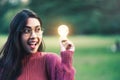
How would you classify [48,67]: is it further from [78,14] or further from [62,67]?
[78,14]

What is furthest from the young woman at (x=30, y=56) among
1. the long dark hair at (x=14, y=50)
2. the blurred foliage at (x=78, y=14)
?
the blurred foliage at (x=78, y=14)

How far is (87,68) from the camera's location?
27.2ft

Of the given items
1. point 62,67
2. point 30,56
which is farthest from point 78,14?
point 62,67

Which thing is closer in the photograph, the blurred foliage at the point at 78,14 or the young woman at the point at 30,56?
the young woman at the point at 30,56

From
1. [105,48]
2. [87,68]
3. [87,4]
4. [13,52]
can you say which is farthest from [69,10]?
[13,52]

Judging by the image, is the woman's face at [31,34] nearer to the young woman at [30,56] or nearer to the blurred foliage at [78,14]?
the young woman at [30,56]

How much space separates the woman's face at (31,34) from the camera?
10.0 feet

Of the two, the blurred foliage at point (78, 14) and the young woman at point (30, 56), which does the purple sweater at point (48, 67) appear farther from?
the blurred foliage at point (78, 14)

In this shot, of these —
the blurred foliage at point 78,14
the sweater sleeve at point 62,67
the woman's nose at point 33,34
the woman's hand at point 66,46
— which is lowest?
the sweater sleeve at point 62,67

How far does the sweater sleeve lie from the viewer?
302cm

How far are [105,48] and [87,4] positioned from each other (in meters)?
1.26

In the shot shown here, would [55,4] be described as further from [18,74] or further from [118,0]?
[18,74]

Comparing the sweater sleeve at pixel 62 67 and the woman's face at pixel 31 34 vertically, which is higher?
the woman's face at pixel 31 34

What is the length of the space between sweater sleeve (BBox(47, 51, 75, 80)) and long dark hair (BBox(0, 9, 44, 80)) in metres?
0.14
